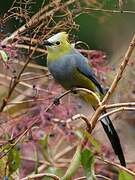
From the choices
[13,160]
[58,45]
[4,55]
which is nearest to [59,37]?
[58,45]

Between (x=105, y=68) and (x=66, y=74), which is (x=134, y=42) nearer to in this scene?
(x=66, y=74)

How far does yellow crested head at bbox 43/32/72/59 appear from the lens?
147 centimetres

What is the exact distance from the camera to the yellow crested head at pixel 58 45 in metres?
1.47

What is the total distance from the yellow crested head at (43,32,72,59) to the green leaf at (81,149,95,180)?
507 millimetres

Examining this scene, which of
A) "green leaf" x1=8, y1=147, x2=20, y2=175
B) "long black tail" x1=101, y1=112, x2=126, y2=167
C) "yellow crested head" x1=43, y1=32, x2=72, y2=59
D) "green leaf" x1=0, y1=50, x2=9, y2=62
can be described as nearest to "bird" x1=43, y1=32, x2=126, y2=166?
"yellow crested head" x1=43, y1=32, x2=72, y2=59

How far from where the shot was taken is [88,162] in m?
0.99

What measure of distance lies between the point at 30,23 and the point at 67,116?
1.68ft

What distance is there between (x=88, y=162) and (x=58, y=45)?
2.15 feet

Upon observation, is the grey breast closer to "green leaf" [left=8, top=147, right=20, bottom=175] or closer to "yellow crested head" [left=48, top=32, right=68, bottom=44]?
"yellow crested head" [left=48, top=32, right=68, bottom=44]

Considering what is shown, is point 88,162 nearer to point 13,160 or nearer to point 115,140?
point 13,160

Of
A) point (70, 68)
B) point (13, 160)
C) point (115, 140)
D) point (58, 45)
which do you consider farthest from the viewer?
point (70, 68)

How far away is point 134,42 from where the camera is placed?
1023 mm

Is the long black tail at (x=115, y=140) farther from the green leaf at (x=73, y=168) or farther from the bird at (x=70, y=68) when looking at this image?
the green leaf at (x=73, y=168)

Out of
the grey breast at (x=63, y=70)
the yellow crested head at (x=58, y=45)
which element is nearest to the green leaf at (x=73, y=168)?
the yellow crested head at (x=58, y=45)
